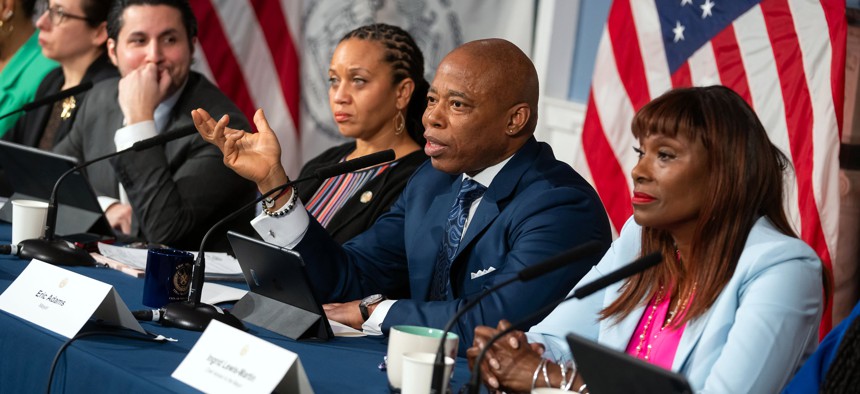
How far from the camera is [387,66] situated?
3.24 metres

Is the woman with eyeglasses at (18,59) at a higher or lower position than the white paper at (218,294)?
higher

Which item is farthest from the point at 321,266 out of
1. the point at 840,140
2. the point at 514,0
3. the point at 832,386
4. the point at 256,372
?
the point at 514,0

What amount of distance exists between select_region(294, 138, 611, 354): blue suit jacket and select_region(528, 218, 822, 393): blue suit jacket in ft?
1.52

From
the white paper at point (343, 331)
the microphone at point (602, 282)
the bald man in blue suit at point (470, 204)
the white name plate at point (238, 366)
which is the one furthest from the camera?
the bald man in blue suit at point (470, 204)

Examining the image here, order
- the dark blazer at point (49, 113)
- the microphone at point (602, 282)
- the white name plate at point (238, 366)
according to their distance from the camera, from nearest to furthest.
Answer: the microphone at point (602, 282), the white name plate at point (238, 366), the dark blazer at point (49, 113)

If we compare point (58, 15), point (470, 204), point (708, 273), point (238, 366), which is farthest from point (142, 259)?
point (58, 15)

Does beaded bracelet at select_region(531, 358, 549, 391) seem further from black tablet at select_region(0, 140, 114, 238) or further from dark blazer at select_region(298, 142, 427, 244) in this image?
black tablet at select_region(0, 140, 114, 238)

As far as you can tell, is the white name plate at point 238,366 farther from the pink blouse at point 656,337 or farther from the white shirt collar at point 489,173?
the white shirt collar at point 489,173

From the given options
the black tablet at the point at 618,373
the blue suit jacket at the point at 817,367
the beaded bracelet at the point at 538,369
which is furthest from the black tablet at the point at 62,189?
the blue suit jacket at the point at 817,367

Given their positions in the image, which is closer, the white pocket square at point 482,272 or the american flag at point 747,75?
the white pocket square at point 482,272

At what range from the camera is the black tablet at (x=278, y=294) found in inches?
80.0

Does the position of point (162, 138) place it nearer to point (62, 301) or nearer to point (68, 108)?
point (62, 301)

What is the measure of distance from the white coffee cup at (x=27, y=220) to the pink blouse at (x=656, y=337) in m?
1.54

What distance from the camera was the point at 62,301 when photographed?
76.7 inches
